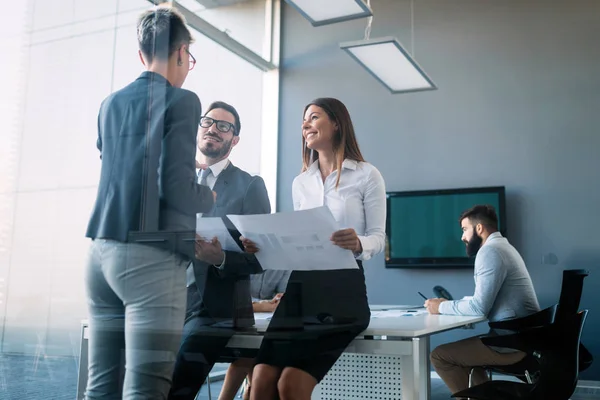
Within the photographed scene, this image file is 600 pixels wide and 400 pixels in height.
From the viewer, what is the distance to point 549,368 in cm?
241

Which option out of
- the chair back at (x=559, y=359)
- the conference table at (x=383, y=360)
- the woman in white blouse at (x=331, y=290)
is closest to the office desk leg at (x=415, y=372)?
the conference table at (x=383, y=360)

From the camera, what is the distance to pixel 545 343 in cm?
244

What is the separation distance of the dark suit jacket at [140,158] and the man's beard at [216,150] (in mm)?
163

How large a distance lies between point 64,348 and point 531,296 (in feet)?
7.92

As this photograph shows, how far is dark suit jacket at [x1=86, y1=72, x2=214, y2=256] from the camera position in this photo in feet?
4.77

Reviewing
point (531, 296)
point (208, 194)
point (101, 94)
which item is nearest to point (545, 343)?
point (531, 296)

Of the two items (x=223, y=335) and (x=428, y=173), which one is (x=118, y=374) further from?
(x=428, y=173)

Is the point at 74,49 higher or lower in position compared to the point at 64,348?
higher

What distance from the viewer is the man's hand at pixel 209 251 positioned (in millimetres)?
1570

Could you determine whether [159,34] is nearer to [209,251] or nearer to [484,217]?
[209,251]

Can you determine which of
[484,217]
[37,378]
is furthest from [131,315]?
[484,217]

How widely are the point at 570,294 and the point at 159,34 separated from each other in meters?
2.16

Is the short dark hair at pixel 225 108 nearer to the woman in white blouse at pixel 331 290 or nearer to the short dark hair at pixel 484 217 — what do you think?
the woman in white blouse at pixel 331 290

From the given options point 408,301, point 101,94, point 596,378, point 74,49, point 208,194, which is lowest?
point 596,378
